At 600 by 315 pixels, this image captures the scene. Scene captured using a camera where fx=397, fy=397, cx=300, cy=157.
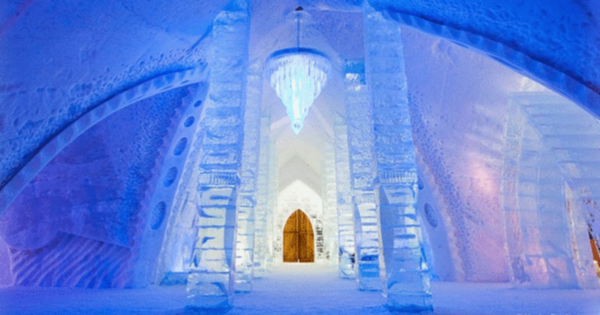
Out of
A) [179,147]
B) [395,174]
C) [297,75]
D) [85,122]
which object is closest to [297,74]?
[297,75]

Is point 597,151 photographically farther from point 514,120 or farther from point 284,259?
point 284,259

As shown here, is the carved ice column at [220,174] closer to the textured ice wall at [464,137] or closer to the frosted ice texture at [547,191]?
the textured ice wall at [464,137]

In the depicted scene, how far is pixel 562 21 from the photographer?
3055mm

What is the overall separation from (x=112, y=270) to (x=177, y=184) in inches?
62.8

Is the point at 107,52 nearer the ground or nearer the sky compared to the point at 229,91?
nearer the sky

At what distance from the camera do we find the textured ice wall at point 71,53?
3.10 m

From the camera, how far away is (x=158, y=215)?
6.53m

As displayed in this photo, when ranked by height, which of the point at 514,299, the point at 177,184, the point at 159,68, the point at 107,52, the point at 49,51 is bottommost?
the point at 514,299

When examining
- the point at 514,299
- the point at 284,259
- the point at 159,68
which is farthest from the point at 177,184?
the point at 284,259

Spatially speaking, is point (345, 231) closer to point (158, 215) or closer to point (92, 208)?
point (158, 215)

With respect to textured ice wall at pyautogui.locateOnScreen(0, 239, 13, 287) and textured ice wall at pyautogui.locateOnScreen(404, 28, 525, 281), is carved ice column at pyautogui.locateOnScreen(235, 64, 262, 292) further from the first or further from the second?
textured ice wall at pyautogui.locateOnScreen(0, 239, 13, 287)

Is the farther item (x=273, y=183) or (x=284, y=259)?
(x=284, y=259)

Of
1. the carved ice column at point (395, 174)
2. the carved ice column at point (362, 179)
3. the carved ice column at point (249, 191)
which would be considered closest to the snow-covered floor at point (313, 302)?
the carved ice column at point (395, 174)

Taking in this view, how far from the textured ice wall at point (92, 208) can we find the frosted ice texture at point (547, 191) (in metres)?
5.13
